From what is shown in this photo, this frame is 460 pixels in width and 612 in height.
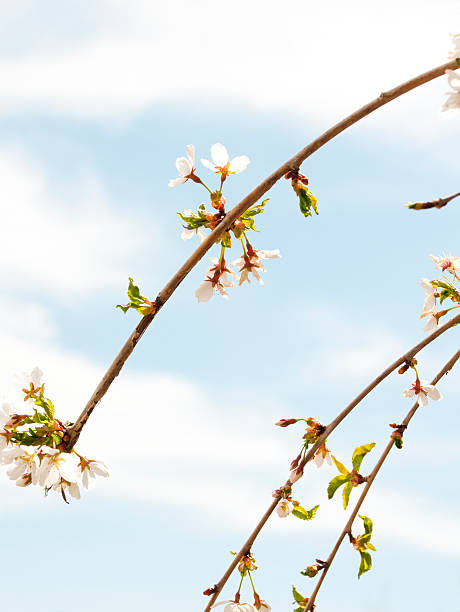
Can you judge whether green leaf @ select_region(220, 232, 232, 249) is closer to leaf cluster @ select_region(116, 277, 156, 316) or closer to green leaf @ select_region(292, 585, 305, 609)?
leaf cluster @ select_region(116, 277, 156, 316)

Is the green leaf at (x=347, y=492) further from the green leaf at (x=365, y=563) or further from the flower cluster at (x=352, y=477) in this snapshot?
the green leaf at (x=365, y=563)

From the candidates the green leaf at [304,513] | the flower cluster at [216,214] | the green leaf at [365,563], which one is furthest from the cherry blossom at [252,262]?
the green leaf at [365,563]

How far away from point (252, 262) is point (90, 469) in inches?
42.2

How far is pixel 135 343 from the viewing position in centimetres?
256

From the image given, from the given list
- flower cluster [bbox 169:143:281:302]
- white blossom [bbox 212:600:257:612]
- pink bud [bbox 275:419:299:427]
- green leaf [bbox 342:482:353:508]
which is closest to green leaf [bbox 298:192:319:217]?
flower cluster [bbox 169:143:281:302]

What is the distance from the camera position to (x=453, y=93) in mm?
2246

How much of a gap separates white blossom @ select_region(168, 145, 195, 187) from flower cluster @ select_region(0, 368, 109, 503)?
0.94 meters

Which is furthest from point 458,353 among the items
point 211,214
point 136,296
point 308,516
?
point 136,296

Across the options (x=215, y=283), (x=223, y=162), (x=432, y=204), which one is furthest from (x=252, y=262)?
(x=432, y=204)

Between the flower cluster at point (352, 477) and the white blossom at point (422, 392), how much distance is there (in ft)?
→ 1.04

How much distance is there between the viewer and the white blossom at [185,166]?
2947mm

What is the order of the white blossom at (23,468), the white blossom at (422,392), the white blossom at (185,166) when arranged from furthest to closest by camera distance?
the white blossom at (422,392) → the white blossom at (185,166) → the white blossom at (23,468)

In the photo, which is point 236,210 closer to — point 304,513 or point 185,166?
point 185,166

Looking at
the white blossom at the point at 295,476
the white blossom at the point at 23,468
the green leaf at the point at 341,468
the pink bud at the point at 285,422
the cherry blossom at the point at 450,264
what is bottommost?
the white blossom at the point at 23,468
